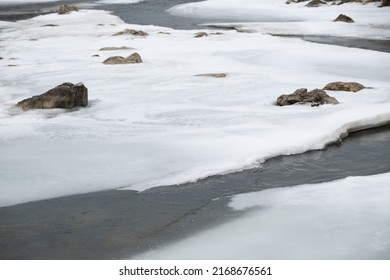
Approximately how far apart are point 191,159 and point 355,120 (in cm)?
307

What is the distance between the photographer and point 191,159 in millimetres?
7969

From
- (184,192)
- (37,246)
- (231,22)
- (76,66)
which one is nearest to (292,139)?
(184,192)

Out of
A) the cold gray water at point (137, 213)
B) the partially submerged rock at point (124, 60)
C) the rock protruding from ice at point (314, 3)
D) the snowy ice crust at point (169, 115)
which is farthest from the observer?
the rock protruding from ice at point (314, 3)

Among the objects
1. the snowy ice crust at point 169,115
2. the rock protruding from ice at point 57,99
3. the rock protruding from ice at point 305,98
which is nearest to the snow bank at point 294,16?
the snowy ice crust at point 169,115

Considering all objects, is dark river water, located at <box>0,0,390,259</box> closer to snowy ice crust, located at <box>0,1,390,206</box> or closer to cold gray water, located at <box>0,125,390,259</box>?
cold gray water, located at <box>0,125,390,259</box>

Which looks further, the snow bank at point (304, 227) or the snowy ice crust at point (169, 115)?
the snowy ice crust at point (169, 115)

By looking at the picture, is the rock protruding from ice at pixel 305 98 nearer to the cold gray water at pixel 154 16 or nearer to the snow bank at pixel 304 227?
the snow bank at pixel 304 227

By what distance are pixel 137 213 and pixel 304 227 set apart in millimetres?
1756

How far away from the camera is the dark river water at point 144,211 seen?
5.72 meters

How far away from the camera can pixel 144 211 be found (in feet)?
21.4

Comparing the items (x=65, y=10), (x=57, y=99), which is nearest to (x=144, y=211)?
(x=57, y=99)

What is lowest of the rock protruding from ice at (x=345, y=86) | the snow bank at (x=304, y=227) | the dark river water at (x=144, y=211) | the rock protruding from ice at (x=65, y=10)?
the dark river water at (x=144, y=211)
